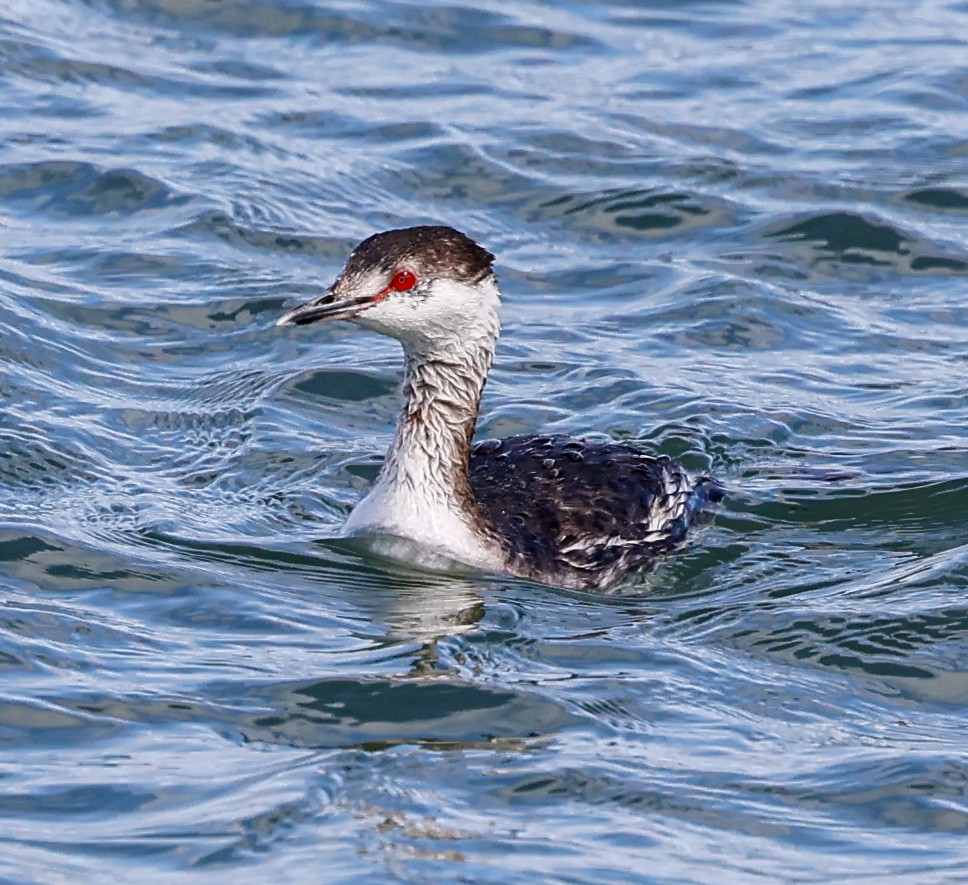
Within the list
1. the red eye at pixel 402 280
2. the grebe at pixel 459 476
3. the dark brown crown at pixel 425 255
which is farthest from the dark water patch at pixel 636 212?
the red eye at pixel 402 280

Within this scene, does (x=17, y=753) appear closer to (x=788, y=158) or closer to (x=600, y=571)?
(x=600, y=571)

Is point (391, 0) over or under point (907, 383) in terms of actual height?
over

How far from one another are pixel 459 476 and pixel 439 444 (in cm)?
21

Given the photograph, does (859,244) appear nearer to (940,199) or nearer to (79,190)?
(940,199)

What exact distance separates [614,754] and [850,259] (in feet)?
27.8

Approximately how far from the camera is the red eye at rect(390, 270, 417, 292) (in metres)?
10.7

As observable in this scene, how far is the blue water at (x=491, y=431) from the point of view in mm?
8445

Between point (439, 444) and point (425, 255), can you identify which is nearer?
point (425, 255)

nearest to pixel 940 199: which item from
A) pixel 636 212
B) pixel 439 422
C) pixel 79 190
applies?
pixel 636 212

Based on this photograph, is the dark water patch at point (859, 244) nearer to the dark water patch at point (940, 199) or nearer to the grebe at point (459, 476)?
the dark water patch at point (940, 199)

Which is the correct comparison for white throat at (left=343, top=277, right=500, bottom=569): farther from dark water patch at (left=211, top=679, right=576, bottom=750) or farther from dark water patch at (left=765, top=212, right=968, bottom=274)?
dark water patch at (left=765, top=212, right=968, bottom=274)

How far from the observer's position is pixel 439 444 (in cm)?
1138

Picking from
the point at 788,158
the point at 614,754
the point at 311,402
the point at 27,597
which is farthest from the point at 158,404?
the point at 788,158

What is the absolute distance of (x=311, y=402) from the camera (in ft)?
45.7
